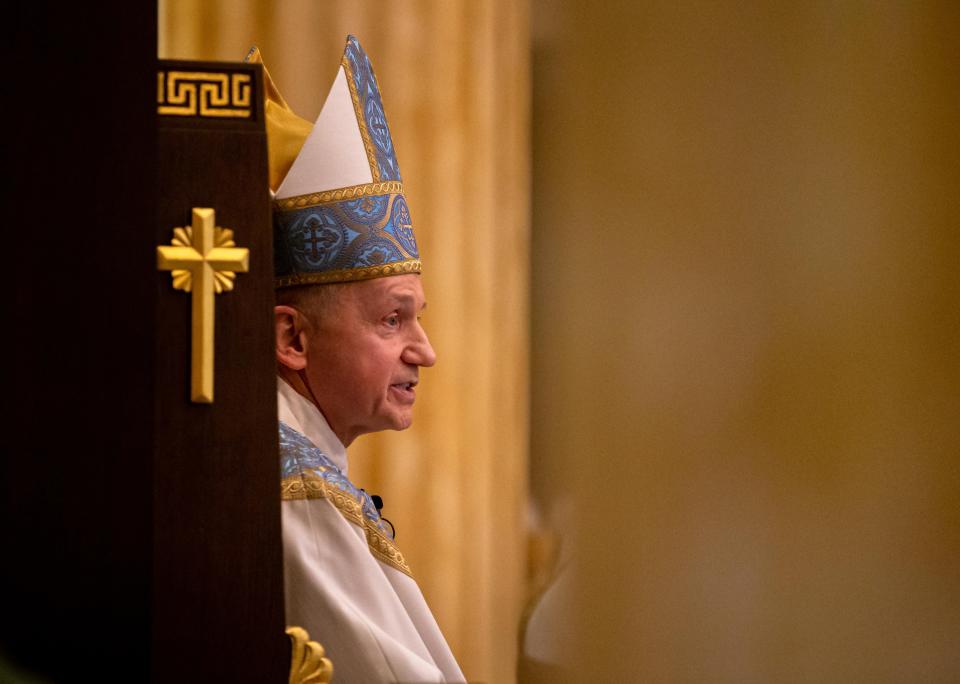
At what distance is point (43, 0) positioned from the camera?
0.96 m

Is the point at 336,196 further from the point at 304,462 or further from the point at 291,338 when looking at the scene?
the point at 304,462

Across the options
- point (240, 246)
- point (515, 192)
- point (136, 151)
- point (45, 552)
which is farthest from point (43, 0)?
point (515, 192)

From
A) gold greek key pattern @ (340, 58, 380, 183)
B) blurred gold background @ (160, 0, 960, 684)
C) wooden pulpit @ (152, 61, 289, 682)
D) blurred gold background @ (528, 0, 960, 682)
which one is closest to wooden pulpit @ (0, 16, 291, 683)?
wooden pulpit @ (152, 61, 289, 682)

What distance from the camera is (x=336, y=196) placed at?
1.51 m

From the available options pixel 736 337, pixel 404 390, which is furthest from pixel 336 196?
pixel 736 337

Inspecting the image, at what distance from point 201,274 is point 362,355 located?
411mm

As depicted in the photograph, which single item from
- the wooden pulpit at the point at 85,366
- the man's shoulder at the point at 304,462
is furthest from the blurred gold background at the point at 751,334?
the wooden pulpit at the point at 85,366

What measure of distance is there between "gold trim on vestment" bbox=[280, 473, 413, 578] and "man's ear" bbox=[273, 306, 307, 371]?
0.21 meters

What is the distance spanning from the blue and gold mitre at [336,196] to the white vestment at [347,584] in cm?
22

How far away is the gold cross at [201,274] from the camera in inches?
43.4

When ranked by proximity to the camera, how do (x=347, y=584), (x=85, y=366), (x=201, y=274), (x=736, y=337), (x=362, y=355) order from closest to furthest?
(x=85, y=366) < (x=201, y=274) < (x=347, y=584) < (x=362, y=355) < (x=736, y=337)

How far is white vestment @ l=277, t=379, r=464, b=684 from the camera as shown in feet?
4.06

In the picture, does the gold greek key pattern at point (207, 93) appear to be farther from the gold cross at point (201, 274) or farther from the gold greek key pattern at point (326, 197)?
the gold greek key pattern at point (326, 197)

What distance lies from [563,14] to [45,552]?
9.06 feet
